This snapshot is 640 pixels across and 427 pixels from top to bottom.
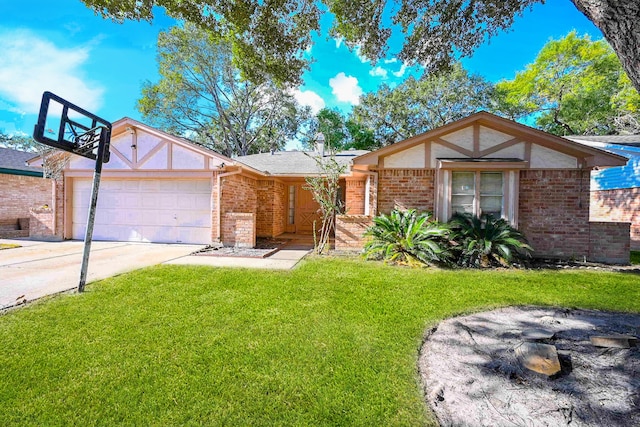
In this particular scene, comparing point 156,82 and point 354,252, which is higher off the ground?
point 156,82

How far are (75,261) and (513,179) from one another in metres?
10.8

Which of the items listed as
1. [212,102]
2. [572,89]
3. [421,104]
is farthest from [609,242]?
[212,102]

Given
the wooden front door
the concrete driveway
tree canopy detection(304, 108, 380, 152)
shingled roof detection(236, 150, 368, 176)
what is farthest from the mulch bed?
tree canopy detection(304, 108, 380, 152)

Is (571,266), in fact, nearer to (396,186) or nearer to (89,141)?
(396,186)

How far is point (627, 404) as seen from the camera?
1959mm

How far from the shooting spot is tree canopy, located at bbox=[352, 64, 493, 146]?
2155 centimetres

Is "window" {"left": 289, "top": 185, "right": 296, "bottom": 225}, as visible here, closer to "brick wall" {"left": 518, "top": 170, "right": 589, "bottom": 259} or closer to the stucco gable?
the stucco gable

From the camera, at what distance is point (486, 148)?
7281 millimetres

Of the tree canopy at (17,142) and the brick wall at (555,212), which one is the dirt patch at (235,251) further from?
the tree canopy at (17,142)

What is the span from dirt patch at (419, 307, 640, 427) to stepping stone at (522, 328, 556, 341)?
42 mm

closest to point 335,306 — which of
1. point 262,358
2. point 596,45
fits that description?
point 262,358

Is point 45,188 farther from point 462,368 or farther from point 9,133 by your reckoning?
point 9,133

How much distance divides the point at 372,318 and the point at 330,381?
53.0 inches

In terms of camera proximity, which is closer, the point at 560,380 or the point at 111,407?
the point at 111,407
